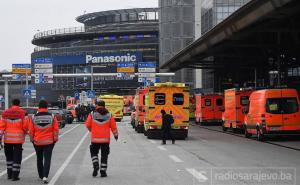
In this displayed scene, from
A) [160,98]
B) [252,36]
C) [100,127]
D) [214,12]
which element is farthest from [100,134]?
[214,12]

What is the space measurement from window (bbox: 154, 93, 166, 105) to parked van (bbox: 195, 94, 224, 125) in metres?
20.2

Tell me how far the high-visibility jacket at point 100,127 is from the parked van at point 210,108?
120ft

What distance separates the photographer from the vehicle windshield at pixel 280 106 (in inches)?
1159

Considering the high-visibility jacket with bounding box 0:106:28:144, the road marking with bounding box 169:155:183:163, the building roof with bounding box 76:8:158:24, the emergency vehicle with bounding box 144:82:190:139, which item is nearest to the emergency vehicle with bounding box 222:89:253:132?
the emergency vehicle with bounding box 144:82:190:139

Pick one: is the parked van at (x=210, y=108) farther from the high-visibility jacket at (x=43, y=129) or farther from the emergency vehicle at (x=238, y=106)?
the high-visibility jacket at (x=43, y=129)

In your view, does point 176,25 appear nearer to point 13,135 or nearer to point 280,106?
point 280,106

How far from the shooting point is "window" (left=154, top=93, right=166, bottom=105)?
31.4 m

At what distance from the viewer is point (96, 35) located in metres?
125

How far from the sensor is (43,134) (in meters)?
14.1

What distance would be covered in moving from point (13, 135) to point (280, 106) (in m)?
17.7

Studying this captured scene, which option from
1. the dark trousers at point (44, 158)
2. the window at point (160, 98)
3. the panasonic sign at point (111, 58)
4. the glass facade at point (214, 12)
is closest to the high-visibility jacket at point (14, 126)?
the dark trousers at point (44, 158)

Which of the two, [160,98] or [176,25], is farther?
[176,25]

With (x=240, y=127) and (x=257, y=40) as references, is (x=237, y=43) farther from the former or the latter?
(x=240, y=127)

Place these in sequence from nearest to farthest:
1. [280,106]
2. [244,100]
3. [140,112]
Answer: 1. [280,106]
2. [244,100]
3. [140,112]
